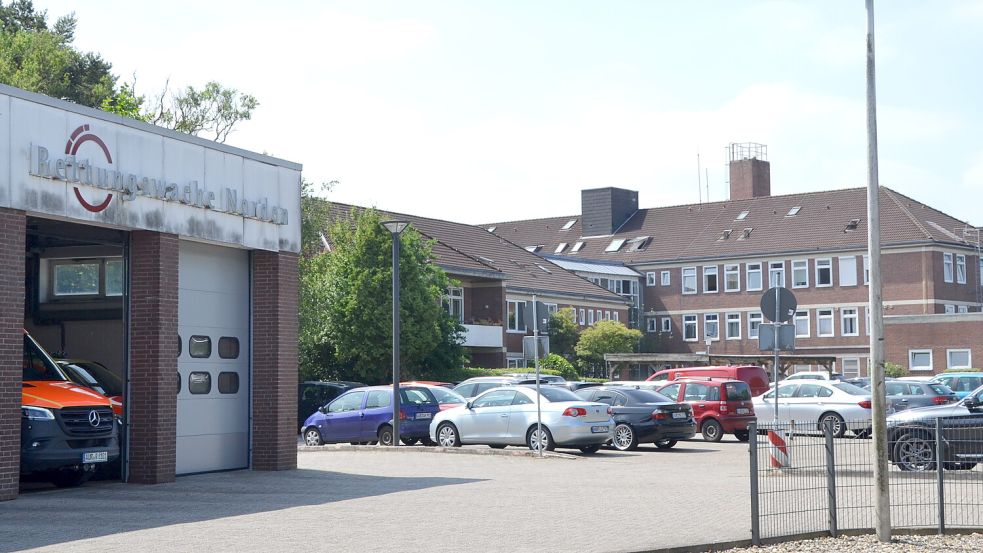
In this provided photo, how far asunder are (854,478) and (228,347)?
11655mm

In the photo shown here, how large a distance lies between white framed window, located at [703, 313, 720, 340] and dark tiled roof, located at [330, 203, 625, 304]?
935 cm

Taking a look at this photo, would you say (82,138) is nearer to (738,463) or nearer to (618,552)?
(618,552)

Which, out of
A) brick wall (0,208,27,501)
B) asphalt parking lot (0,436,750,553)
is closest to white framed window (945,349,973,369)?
asphalt parking lot (0,436,750,553)

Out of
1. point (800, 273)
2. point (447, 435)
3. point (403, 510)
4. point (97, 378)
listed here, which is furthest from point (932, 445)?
point (800, 273)

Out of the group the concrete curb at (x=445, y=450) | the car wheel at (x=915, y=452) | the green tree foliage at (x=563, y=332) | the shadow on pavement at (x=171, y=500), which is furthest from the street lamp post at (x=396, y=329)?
the green tree foliage at (x=563, y=332)

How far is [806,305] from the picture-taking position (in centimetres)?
8219

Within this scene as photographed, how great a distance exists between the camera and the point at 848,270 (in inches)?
3145

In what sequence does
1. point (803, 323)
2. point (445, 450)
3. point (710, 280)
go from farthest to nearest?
point (710, 280)
point (803, 323)
point (445, 450)

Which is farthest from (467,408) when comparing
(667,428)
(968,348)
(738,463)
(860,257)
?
(860,257)

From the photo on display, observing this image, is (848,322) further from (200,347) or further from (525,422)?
(200,347)

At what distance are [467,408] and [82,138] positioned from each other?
11904mm

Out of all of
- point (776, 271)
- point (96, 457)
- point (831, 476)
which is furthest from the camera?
point (776, 271)

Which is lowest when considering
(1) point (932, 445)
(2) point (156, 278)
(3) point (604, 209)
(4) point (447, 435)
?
(4) point (447, 435)

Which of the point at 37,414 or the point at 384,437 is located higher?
the point at 37,414
